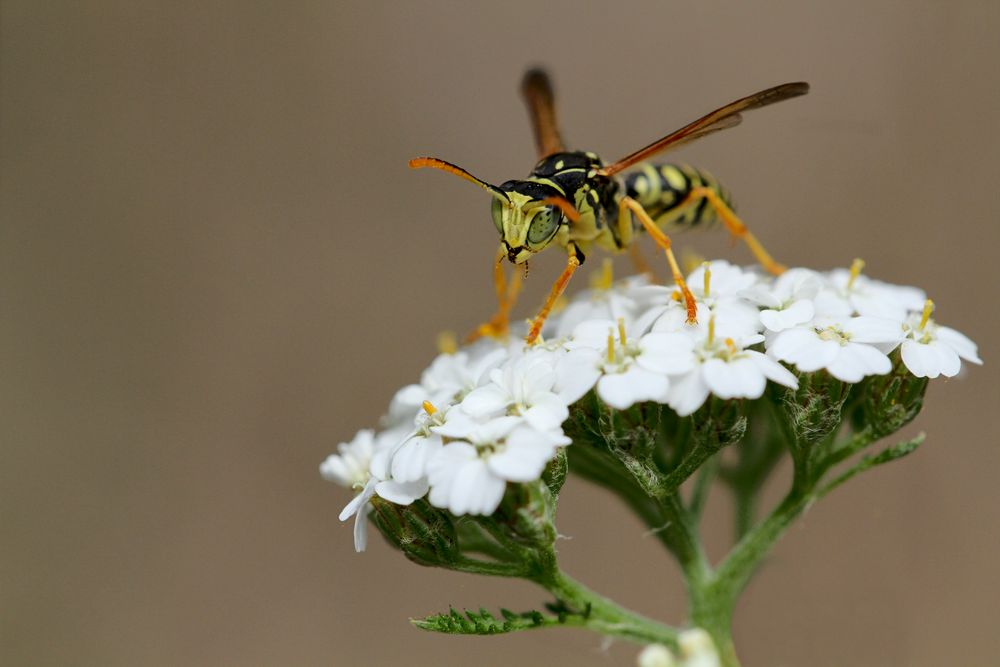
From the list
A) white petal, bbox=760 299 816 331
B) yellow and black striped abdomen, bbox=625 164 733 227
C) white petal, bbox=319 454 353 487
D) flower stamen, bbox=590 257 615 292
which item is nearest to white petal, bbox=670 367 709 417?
white petal, bbox=760 299 816 331

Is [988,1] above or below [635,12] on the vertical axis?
below

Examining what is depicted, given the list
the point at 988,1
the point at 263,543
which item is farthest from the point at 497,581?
the point at 988,1

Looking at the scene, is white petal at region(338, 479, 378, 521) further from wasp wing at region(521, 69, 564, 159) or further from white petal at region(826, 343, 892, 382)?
wasp wing at region(521, 69, 564, 159)

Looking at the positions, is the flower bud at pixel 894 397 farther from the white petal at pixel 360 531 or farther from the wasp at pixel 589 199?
the white petal at pixel 360 531

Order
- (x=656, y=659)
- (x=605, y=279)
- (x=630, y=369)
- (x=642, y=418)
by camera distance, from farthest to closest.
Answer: (x=605, y=279) < (x=642, y=418) < (x=630, y=369) < (x=656, y=659)

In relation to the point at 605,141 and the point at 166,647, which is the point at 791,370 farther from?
the point at 605,141

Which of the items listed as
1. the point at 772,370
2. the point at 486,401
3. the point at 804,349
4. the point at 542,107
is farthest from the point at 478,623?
the point at 542,107

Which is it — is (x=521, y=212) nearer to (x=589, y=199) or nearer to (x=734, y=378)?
(x=589, y=199)

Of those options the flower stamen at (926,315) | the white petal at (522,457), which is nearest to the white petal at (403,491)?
the white petal at (522,457)
